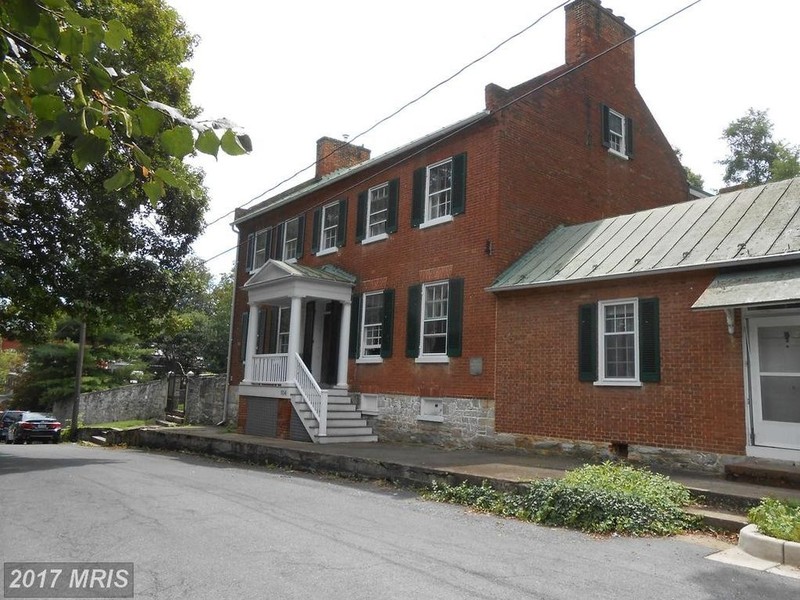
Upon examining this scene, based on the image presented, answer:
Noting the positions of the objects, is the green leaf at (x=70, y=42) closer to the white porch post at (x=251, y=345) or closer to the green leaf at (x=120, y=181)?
the green leaf at (x=120, y=181)

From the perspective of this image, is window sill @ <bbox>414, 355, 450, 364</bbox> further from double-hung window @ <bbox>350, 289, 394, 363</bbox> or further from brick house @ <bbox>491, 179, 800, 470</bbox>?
brick house @ <bbox>491, 179, 800, 470</bbox>

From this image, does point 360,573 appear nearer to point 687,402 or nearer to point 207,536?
point 207,536

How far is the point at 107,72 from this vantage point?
270 centimetres

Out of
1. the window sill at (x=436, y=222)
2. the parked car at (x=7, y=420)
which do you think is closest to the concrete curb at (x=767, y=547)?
the window sill at (x=436, y=222)

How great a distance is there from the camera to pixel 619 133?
18.0 m

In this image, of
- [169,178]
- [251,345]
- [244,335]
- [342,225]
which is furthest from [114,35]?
[244,335]

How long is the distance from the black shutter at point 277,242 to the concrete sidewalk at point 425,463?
7090 millimetres

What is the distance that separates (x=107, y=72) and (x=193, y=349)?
42376mm

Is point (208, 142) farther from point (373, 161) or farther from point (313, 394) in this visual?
point (373, 161)

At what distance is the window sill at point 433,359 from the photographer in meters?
15.1

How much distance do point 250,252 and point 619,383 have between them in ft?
52.7

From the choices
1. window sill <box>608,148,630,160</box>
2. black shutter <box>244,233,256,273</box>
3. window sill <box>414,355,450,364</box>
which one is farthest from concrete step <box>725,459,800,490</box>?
black shutter <box>244,233,256,273</box>

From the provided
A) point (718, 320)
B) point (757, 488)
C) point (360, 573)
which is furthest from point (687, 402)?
point (360, 573)

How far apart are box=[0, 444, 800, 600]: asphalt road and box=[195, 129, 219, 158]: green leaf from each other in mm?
3591
